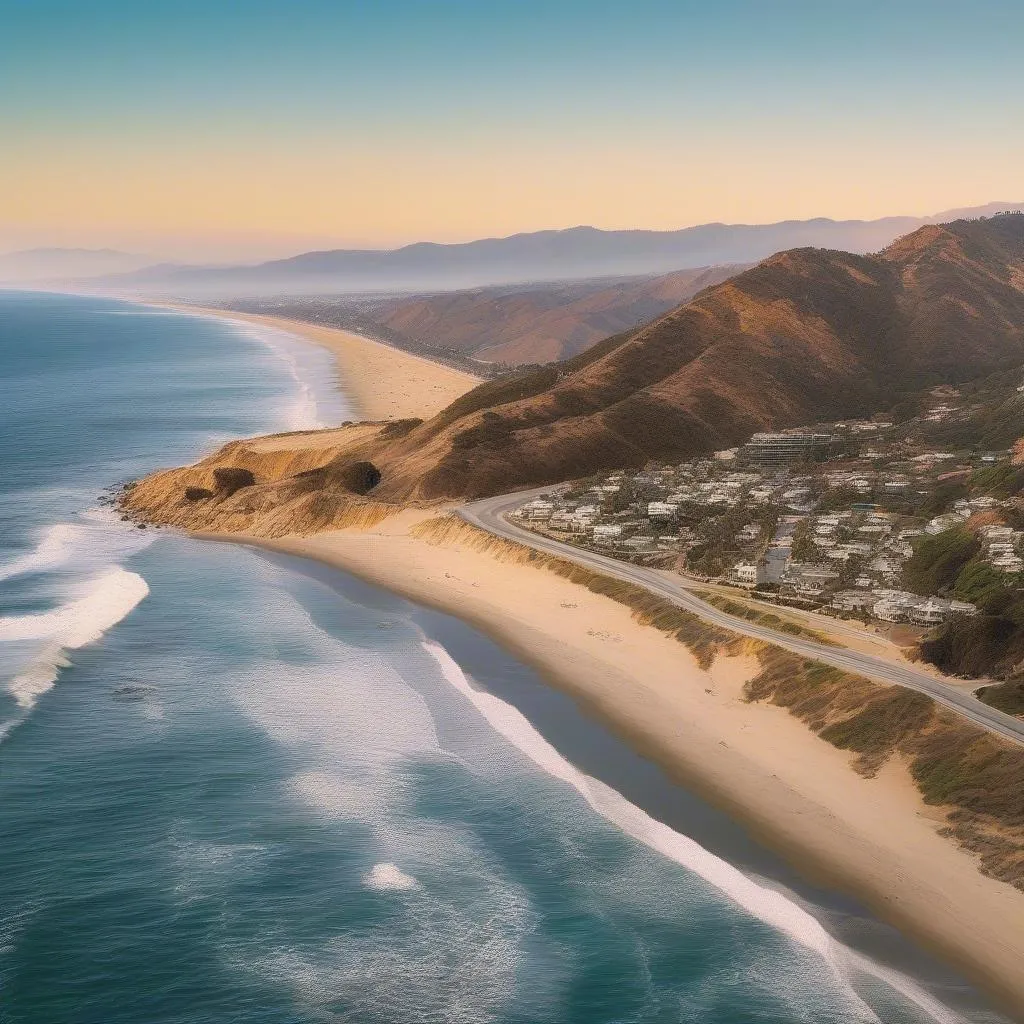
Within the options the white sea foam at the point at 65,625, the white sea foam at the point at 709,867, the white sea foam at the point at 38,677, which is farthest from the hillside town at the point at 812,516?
the white sea foam at the point at 38,677

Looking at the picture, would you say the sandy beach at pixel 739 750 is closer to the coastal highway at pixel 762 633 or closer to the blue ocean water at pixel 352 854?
the blue ocean water at pixel 352 854

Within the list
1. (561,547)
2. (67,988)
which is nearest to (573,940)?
(67,988)

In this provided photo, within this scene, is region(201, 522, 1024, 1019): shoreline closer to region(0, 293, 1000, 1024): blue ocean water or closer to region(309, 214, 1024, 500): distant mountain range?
region(0, 293, 1000, 1024): blue ocean water

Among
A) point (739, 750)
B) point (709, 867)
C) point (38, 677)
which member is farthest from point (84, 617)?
point (709, 867)

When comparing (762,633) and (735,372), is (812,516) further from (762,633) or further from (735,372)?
(735,372)

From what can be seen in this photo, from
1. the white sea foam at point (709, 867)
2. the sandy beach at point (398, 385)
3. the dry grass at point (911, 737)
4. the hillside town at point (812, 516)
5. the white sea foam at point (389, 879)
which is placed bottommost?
the white sea foam at point (709, 867)

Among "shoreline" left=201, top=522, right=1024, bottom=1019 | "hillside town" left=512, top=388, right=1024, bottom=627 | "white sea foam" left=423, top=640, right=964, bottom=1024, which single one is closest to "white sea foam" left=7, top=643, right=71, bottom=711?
"white sea foam" left=423, top=640, right=964, bottom=1024
